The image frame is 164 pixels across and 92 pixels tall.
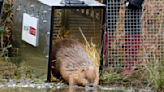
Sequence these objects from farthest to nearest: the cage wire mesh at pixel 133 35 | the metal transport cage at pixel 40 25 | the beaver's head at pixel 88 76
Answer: the cage wire mesh at pixel 133 35 < the metal transport cage at pixel 40 25 < the beaver's head at pixel 88 76

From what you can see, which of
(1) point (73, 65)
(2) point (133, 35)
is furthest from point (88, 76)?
(2) point (133, 35)

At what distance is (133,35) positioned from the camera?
4.04m

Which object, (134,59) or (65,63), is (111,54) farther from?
(65,63)

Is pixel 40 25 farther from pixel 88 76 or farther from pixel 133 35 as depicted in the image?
pixel 133 35

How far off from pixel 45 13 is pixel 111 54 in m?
1.11

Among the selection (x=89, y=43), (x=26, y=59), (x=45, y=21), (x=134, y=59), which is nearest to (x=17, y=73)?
(x=26, y=59)

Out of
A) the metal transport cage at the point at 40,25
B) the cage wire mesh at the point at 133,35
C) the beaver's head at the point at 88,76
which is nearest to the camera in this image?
the beaver's head at the point at 88,76

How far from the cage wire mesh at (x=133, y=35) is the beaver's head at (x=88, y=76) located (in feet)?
1.24

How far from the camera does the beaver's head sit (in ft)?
11.9

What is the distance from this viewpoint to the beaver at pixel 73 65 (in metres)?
3.69

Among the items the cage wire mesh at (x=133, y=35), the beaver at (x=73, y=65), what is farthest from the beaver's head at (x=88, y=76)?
the cage wire mesh at (x=133, y=35)

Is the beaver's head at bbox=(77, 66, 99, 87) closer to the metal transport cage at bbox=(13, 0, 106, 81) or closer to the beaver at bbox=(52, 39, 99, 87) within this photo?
the beaver at bbox=(52, 39, 99, 87)

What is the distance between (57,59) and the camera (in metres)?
4.16

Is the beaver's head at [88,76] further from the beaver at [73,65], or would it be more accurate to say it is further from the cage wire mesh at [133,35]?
the cage wire mesh at [133,35]
